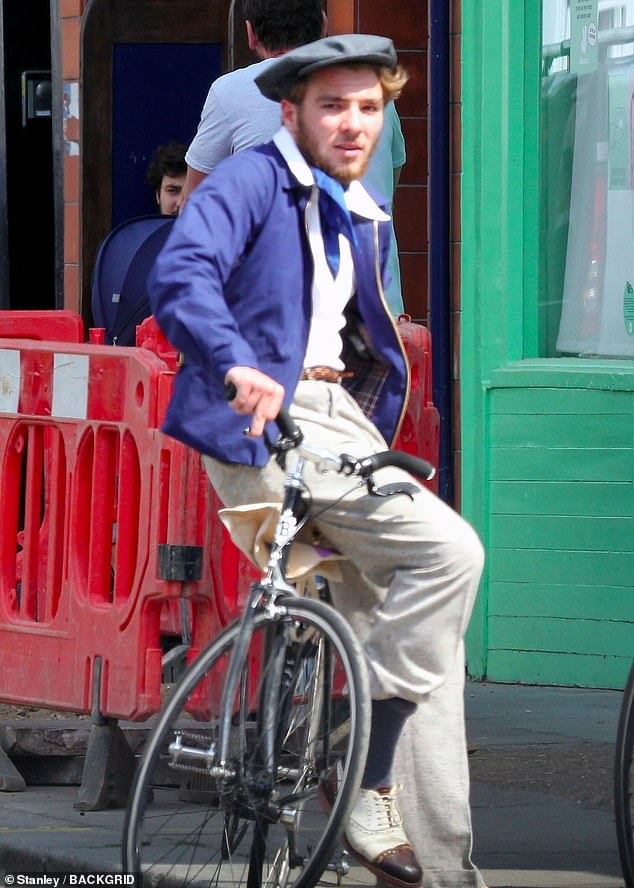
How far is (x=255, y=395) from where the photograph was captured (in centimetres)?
405

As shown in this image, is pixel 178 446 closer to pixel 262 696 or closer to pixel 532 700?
pixel 262 696

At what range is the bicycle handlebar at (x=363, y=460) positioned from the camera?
4191mm

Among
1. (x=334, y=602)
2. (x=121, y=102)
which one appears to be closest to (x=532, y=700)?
(x=334, y=602)

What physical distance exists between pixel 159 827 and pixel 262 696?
0.38 meters

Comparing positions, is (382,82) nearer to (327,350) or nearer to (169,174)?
(327,350)

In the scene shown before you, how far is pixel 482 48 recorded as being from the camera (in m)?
7.79

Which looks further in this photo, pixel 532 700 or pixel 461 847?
pixel 532 700

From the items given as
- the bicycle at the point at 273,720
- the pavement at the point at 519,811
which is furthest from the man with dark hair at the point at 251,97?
the bicycle at the point at 273,720

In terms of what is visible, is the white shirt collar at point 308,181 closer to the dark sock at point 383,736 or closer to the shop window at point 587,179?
the dark sock at point 383,736

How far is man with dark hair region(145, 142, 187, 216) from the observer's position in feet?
30.1

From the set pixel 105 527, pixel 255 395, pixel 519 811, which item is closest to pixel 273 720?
pixel 255 395

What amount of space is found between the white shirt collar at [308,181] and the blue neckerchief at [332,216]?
0.10ft

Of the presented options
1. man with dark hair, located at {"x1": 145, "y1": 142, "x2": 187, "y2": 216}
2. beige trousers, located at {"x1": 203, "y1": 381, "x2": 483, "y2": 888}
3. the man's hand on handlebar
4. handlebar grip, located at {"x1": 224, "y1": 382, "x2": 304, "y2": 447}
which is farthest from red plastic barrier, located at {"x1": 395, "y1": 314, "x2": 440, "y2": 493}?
man with dark hair, located at {"x1": 145, "y1": 142, "x2": 187, "y2": 216}

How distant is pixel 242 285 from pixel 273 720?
2.93 ft
